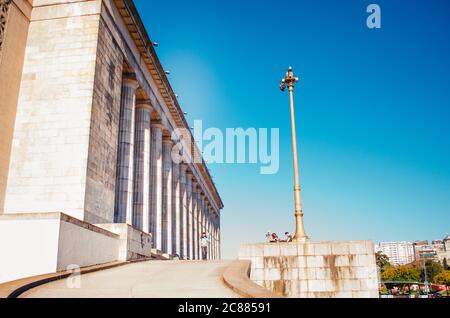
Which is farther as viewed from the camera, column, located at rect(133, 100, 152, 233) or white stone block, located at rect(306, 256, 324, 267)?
column, located at rect(133, 100, 152, 233)

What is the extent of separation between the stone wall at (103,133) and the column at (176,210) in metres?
16.8

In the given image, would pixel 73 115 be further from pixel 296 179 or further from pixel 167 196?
pixel 167 196

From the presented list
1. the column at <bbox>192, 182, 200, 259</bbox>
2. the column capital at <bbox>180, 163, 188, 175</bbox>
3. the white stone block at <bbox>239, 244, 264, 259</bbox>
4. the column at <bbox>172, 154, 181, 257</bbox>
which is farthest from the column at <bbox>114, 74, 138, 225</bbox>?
the column at <bbox>192, 182, 200, 259</bbox>

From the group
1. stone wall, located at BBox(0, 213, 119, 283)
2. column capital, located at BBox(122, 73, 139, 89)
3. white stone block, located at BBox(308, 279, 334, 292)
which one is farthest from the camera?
column capital, located at BBox(122, 73, 139, 89)

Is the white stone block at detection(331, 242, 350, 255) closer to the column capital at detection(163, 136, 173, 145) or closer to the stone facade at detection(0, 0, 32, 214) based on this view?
the stone facade at detection(0, 0, 32, 214)

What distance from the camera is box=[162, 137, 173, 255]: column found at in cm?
3381

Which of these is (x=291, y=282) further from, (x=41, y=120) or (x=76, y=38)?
(x=76, y=38)

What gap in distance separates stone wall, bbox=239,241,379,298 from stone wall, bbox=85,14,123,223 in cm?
861

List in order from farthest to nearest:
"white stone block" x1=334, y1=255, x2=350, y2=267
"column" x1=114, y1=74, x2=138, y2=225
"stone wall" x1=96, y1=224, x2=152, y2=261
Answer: "column" x1=114, y1=74, x2=138, y2=225 → "stone wall" x1=96, y1=224, x2=152, y2=261 → "white stone block" x1=334, y1=255, x2=350, y2=267

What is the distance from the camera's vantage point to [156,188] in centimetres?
3134

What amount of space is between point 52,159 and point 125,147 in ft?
19.7

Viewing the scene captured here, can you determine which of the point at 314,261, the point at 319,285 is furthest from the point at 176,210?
the point at 319,285

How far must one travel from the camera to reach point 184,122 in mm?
40188
